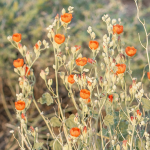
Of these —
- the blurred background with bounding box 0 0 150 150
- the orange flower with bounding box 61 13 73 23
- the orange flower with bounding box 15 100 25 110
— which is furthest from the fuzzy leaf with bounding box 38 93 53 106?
the blurred background with bounding box 0 0 150 150

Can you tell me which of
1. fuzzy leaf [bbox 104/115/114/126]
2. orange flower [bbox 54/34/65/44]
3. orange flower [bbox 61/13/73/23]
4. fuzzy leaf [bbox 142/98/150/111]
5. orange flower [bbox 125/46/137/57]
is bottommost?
fuzzy leaf [bbox 104/115/114/126]

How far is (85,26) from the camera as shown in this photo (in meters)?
1.92

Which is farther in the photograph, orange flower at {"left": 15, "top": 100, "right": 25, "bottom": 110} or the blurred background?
the blurred background

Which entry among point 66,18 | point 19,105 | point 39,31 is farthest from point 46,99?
point 39,31

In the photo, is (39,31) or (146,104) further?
(39,31)

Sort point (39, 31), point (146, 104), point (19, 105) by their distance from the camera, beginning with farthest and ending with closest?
1. point (39, 31)
2. point (146, 104)
3. point (19, 105)

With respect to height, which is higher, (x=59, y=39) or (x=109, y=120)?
(x=59, y=39)

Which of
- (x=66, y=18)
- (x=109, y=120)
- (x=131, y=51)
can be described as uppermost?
(x=66, y=18)

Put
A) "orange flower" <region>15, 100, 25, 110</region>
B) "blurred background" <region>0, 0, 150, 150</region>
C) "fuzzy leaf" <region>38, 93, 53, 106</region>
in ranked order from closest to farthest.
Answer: "orange flower" <region>15, 100, 25, 110</region> < "fuzzy leaf" <region>38, 93, 53, 106</region> < "blurred background" <region>0, 0, 150, 150</region>

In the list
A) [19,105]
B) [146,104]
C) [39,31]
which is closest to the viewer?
[19,105]

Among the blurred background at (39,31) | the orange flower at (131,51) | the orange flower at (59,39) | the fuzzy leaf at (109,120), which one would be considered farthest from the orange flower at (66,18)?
the blurred background at (39,31)

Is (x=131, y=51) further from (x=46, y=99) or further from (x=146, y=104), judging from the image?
(x=46, y=99)

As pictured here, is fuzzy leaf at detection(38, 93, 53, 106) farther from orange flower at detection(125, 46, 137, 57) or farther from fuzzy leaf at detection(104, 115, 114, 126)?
orange flower at detection(125, 46, 137, 57)

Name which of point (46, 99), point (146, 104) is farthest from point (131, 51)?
point (46, 99)
